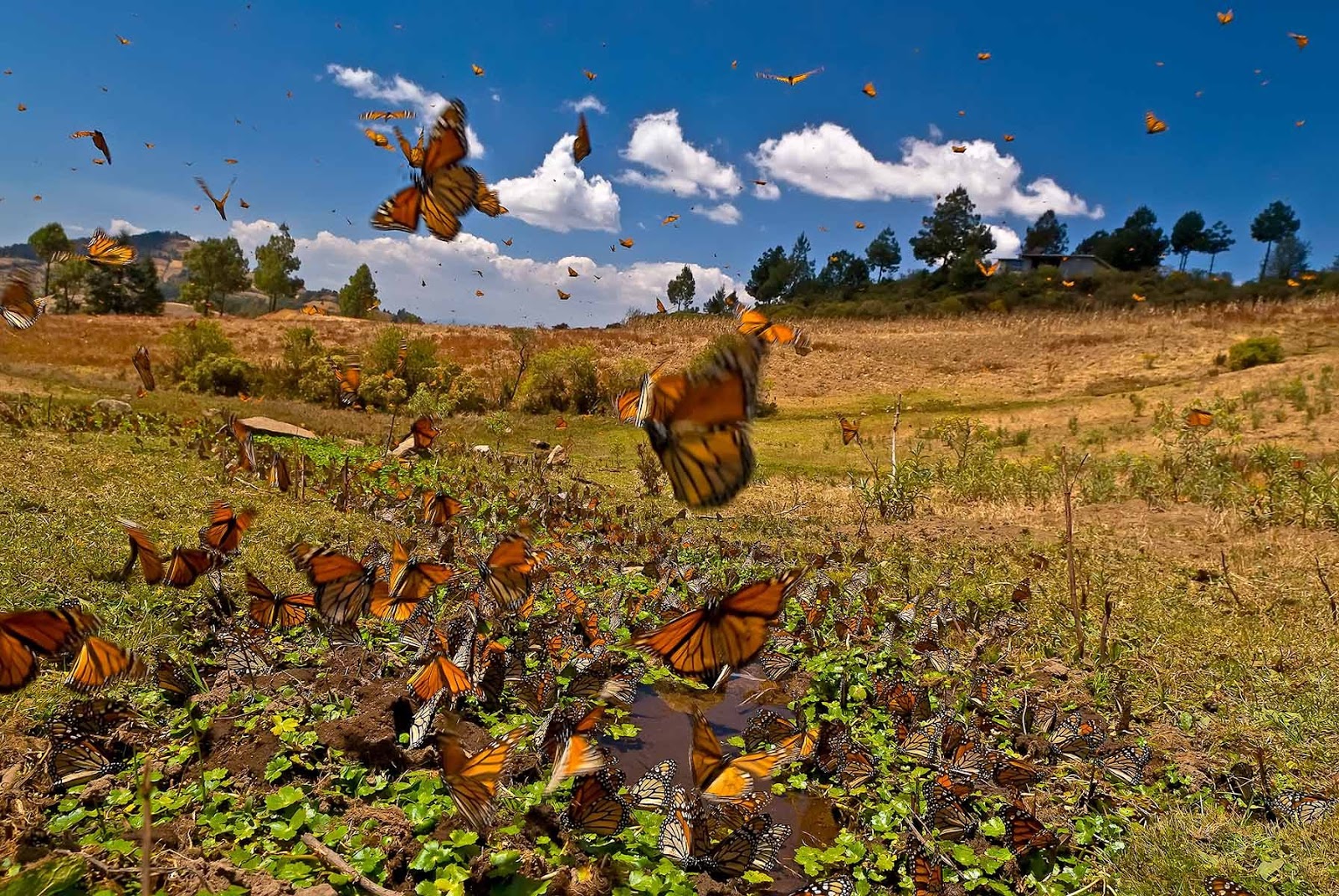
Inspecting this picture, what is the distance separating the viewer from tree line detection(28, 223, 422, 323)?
40.3 metres

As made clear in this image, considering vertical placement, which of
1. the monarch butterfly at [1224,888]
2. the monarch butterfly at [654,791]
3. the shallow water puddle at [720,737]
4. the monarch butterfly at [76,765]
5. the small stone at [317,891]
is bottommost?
the shallow water puddle at [720,737]

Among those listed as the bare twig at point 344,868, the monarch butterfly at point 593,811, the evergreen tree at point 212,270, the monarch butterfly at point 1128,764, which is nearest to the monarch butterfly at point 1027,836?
the monarch butterfly at point 1128,764

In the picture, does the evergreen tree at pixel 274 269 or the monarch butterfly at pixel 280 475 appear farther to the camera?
the evergreen tree at pixel 274 269

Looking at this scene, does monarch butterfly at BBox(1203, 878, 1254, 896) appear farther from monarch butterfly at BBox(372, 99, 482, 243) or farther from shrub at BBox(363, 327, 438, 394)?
shrub at BBox(363, 327, 438, 394)

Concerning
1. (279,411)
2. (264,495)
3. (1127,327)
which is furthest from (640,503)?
(1127,327)

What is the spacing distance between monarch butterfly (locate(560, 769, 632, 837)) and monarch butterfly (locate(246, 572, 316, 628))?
1369 millimetres

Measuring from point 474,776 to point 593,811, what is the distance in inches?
16.7

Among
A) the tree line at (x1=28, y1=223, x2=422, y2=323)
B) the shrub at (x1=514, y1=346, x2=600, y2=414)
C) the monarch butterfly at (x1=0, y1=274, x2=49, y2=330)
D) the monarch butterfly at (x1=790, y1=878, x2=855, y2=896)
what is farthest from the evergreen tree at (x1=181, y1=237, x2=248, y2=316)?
the monarch butterfly at (x1=790, y1=878, x2=855, y2=896)

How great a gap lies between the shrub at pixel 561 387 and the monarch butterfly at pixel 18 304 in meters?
18.0

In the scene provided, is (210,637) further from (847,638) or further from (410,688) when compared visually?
(847,638)

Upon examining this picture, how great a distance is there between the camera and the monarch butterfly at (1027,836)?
2.39 metres

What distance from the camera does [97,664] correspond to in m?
2.51

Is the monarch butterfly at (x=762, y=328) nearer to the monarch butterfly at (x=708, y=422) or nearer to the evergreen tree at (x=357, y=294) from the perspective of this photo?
the monarch butterfly at (x=708, y=422)

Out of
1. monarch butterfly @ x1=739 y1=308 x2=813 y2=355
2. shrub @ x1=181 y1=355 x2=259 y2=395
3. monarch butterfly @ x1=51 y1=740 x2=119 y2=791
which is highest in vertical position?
monarch butterfly @ x1=739 y1=308 x2=813 y2=355
